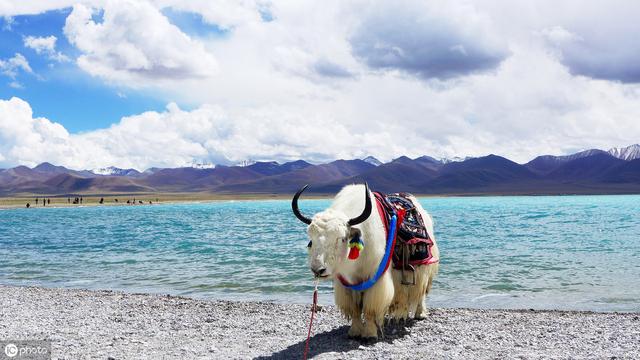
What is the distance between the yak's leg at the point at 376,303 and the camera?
20.0 ft

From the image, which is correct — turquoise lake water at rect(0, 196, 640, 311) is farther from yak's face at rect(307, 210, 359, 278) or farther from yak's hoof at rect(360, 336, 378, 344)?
yak's face at rect(307, 210, 359, 278)

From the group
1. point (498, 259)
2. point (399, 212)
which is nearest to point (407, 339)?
point (399, 212)

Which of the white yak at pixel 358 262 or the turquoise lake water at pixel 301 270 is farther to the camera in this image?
the turquoise lake water at pixel 301 270

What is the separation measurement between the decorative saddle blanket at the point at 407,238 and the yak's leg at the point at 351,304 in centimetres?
80

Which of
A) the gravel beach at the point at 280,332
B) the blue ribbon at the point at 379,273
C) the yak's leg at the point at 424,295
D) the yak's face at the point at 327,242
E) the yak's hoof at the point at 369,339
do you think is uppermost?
the yak's face at the point at 327,242

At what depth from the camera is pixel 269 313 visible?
8.41m

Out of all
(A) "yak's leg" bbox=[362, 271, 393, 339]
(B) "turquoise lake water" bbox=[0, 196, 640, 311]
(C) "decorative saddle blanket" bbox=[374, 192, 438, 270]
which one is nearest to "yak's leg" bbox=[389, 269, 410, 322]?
(C) "decorative saddle blanket" bbox=[374, 192, 438, 270]

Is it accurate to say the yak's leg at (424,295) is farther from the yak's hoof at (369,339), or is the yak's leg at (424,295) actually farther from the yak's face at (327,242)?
the yak's face at (327,242)

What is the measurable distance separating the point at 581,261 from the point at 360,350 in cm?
1200

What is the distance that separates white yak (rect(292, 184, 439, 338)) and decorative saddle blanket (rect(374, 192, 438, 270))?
0.14 m

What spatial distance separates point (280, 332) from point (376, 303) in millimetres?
1613

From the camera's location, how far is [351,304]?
20.5 ft

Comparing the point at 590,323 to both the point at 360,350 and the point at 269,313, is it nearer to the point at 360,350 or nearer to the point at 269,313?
the point at 360,350

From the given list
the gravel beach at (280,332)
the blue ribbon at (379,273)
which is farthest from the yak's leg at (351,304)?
the gravel beach at (280,332)
